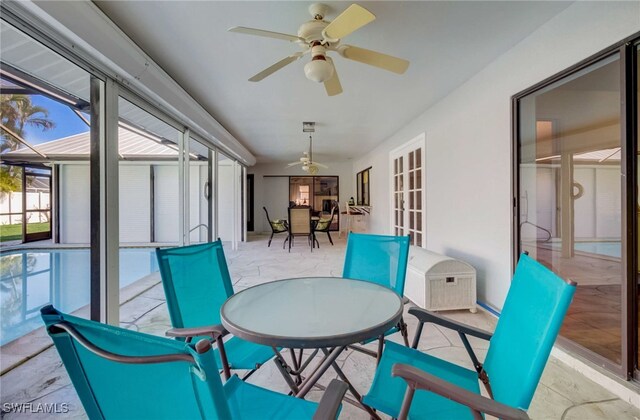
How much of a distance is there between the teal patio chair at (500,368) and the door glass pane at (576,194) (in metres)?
1.55

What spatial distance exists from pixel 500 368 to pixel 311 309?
79cm

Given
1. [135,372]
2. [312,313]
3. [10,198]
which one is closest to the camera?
[135,372]

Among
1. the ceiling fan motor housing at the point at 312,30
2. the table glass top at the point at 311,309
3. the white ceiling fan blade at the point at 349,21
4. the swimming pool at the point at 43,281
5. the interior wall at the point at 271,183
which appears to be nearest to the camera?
the table glass top at the point at 311,309

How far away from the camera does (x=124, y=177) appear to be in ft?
23.2

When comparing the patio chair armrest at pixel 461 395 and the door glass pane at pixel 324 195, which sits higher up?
the door glass pane at pixel 324 195

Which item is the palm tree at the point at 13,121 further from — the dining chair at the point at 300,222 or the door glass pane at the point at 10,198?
the dining chair at the point at 300,222

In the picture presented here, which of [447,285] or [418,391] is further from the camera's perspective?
[447,285]

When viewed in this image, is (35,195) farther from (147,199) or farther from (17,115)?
(147,199)

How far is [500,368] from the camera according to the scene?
3.35 ft

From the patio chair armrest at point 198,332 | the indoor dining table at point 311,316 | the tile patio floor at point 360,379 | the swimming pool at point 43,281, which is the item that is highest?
the indoor dining table at point 311,316

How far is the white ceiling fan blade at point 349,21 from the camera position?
1.41 m

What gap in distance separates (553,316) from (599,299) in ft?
8.70

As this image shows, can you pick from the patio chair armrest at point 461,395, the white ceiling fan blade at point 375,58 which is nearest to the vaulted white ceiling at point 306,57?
the white ceiling fan blade at point 375,58

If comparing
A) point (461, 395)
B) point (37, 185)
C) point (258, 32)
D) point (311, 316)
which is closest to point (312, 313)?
point (311, 316)
